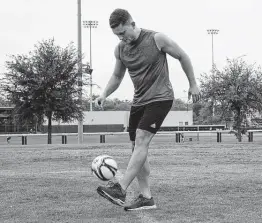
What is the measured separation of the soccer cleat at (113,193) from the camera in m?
5.18

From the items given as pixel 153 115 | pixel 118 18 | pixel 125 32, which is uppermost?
pixel 118 18

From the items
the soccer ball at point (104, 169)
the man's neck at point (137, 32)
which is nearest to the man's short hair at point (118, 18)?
the man's neck at point (137, 32)

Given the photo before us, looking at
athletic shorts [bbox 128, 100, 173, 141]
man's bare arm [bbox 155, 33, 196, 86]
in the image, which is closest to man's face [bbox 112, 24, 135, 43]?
man's bare arm [bbox 155, 33, 196, 86]

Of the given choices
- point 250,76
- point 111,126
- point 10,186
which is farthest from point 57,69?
point 111,126

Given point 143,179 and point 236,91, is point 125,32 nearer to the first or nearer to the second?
point 143,179

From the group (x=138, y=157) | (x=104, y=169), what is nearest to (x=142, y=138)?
(x=138, y=157)

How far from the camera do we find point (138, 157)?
18.1 ft

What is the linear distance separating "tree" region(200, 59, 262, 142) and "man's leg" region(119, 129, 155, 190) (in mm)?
30219

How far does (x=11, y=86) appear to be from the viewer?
33.7m

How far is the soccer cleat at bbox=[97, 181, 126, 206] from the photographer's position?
204 inches

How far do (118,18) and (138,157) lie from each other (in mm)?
1322

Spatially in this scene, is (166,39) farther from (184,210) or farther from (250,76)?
(250,76)

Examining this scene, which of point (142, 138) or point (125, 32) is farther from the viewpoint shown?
point (142, 138)

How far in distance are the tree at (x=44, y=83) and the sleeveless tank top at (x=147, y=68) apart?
2768 centimetres
